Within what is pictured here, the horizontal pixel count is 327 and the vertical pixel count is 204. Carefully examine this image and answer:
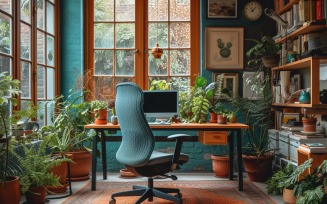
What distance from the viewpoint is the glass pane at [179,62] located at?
5848 millimetres

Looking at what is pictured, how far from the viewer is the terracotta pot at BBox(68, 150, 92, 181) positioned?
4.95 m

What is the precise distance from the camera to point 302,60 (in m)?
4.23

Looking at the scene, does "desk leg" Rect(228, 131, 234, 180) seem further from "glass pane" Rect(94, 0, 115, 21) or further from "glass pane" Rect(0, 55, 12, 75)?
"glass pane" Rect(0, 55, 12, 75)

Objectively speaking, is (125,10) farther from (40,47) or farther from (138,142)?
(138,142)

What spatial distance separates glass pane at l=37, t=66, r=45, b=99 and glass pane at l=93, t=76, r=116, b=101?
2.75 ft

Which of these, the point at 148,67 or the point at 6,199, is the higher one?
the point at 148,67

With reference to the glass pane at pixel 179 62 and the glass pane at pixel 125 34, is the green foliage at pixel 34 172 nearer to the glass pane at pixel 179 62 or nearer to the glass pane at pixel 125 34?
the glass pane at pixel 125 34

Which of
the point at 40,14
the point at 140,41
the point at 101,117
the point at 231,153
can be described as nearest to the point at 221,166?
the point at 231,153

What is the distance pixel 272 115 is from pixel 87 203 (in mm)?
2885

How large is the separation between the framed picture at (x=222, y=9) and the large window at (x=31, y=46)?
2.17m

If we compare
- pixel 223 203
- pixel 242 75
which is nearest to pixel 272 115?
pixel 242 75

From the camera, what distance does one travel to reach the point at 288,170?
421 cm

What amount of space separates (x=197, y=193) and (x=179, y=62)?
2145 millimetres

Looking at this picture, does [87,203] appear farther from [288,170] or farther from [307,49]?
[307,49]
